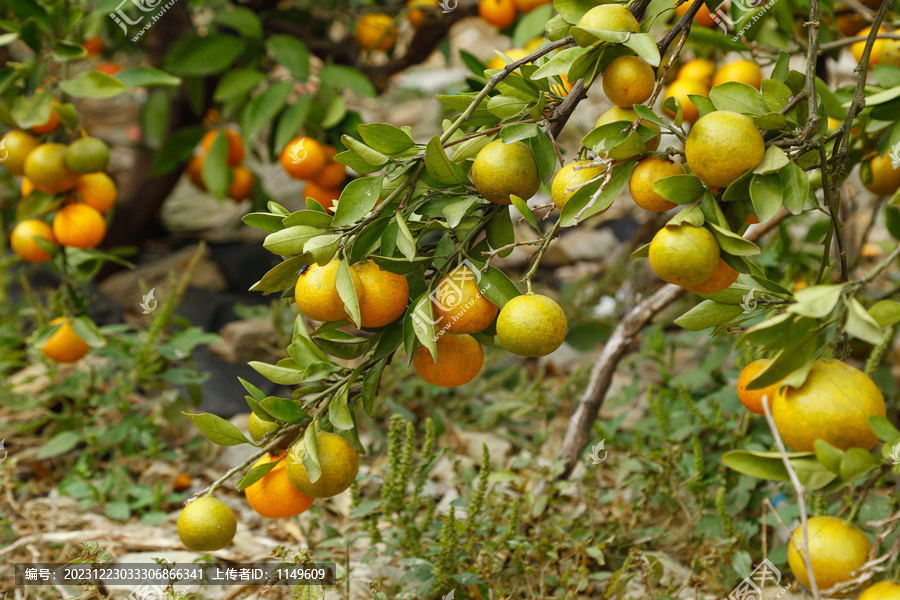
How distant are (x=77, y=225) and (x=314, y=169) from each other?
484 millimetres

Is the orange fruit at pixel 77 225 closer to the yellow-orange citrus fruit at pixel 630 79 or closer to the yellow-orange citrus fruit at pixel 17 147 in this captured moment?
the yellow-orange citrus fruit at pixel 17 147

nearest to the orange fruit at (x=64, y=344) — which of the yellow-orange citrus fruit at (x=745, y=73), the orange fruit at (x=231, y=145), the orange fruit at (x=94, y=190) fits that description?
the orange fruit at (x=94, y=190)

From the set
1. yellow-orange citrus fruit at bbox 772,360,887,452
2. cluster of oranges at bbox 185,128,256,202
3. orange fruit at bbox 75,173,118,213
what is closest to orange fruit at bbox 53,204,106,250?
orange fruit at bbox 75,173,118,213

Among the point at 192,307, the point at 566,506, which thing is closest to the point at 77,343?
the point at 192,307

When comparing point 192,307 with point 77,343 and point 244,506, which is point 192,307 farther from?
point 244,506

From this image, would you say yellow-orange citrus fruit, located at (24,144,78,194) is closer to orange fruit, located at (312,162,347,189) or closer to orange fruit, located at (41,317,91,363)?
orange fruit, located at (41,317,91,363)

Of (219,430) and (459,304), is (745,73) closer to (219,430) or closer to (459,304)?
(459,304)

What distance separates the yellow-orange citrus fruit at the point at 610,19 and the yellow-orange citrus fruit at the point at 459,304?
0.26 m

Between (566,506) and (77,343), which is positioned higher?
(77,343)

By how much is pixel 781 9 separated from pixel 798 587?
92 cm

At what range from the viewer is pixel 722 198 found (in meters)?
0.61

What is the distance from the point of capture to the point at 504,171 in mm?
622

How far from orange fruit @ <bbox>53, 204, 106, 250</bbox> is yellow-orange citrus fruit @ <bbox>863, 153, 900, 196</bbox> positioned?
134 centimetres

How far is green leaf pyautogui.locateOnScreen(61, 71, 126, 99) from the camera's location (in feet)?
4.09
